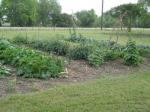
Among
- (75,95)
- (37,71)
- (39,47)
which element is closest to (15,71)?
(37,71)

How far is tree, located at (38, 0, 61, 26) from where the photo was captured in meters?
74.2

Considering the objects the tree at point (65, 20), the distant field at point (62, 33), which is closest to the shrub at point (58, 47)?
the tree at point (65, 20)

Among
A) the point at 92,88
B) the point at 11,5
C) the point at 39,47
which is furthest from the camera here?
the point at 11,5

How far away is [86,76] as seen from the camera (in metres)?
9.47

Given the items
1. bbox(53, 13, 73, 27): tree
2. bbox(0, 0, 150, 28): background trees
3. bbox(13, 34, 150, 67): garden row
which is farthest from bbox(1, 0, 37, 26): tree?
bbox(13, 34, 150, 67): garden row

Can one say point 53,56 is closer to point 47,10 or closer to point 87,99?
point 87,99

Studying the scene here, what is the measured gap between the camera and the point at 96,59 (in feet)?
35.9

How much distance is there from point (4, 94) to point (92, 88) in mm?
1949

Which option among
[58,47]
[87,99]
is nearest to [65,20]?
[58,47]

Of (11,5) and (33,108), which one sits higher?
(11,5)

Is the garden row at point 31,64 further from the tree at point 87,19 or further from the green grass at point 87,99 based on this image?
the tree at point 87,19

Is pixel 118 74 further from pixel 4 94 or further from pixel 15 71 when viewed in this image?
pixel 4 94

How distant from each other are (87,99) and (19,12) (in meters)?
64.7

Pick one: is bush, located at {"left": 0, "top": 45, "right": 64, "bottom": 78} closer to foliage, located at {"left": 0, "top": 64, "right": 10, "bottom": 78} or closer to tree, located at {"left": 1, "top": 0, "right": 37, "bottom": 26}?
foliage, located at {"left": 0, "top": 64, "right": 10, "bottom": 78}
